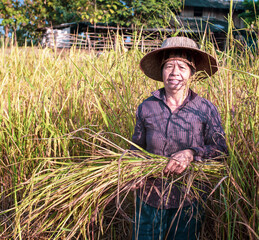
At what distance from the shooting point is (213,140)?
4.16 ft

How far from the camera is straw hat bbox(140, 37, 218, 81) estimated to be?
1.40m

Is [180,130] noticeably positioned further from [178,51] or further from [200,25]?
[200,25]

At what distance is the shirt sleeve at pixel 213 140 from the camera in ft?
4.21

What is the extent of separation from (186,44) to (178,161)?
0.55 metres

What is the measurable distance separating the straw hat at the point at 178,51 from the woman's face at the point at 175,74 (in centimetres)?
6

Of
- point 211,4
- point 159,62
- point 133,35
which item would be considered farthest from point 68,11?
point 159,62

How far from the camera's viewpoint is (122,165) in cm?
124

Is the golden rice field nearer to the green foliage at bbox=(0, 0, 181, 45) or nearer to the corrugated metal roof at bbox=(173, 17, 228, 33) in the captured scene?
the corrugated metal roof at bbox=(173, 17, 228, 33)

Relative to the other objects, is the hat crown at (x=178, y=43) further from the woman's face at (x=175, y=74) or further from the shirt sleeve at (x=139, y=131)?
the shirt sleeve at (x=139, y=131)

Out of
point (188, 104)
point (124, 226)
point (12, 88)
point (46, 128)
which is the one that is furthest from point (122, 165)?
point (12, 88)

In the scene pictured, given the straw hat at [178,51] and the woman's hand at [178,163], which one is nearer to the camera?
the woman's hand at [178,163]

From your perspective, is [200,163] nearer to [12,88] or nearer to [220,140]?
[220,140]

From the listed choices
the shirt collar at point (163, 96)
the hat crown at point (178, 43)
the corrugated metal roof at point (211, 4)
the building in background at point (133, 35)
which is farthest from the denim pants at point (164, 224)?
the corrugated metal roof at point (211, 4)

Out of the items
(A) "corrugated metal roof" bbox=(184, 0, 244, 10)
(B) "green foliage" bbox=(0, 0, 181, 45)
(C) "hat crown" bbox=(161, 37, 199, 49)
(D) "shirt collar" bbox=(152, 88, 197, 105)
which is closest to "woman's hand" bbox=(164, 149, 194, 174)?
(D) "shirt collar" bbox=(152, 88, 197, 105)
